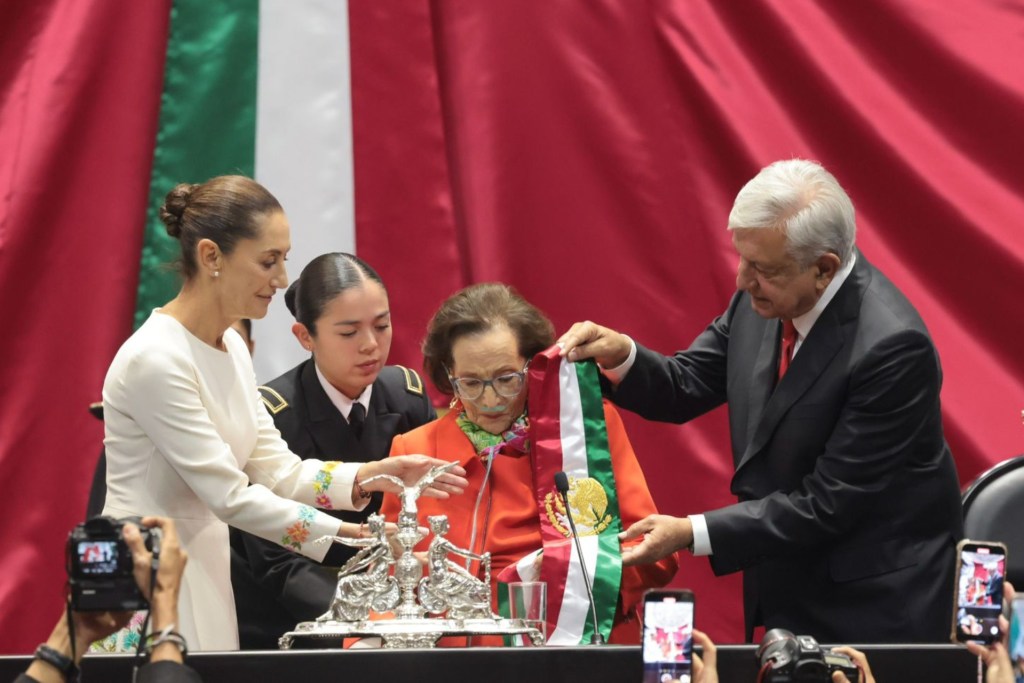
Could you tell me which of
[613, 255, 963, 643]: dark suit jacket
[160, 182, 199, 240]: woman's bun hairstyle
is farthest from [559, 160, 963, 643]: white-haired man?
[160, 182, 199, 240]: woman's bun hairstyle

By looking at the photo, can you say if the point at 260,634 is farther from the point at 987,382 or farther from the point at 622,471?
the point at 987,382

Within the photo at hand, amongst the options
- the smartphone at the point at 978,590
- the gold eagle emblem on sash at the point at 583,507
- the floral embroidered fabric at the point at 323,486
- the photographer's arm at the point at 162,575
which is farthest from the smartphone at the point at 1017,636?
the floral embroidered fabric at the point at 323,486

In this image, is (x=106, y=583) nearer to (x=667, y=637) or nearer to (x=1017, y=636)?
(x=667, y=637)

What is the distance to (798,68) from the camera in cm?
339

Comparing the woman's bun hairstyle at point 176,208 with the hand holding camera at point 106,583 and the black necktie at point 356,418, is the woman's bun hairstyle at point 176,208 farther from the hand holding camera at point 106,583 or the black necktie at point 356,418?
the hand holding camera at point 106,583

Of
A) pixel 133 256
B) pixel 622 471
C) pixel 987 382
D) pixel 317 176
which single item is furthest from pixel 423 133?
pixel 987 382

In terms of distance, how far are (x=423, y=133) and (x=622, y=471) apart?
136 centimetres

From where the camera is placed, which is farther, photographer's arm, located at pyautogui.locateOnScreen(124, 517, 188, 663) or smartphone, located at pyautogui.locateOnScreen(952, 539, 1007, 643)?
smartphone, located at pyautogui.locateOnScreen(952, 539, 1007, 643)

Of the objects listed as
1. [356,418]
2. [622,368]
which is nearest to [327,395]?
[356,418]

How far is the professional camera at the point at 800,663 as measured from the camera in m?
1.45

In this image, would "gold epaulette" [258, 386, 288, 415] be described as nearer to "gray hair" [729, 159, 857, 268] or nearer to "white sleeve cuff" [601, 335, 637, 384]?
"white sleeve cuff" [601, 335, 637, 384]

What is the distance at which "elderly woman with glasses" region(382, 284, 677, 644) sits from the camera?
232 cm

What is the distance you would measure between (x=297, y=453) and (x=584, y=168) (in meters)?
1.18

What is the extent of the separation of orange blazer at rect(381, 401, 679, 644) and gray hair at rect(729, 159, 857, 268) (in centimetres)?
46
